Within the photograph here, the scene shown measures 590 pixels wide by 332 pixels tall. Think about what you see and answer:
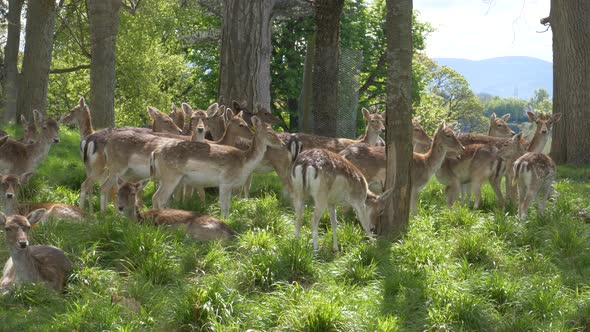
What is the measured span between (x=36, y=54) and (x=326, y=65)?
706cm

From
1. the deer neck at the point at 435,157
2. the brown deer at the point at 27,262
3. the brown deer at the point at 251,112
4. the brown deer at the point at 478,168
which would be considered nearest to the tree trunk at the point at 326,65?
the brown deer at the point at 251,112

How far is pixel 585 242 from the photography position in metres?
8.52

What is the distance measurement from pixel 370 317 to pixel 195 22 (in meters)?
34.6

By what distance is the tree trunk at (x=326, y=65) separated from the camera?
17078 millimetres

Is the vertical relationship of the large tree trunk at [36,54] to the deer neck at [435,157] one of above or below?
above

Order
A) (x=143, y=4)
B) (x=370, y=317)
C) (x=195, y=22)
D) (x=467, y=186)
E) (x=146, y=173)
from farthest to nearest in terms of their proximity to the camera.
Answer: (x=195, y=22) < (x=143, y=4) < (x=467, y=186) < (x=146, y=173) < (x=370, y=317)

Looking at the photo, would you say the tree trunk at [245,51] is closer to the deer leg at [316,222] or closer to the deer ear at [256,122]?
the deer ear at [256,122]

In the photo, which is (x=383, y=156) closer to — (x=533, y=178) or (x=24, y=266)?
(x=533, y=178)

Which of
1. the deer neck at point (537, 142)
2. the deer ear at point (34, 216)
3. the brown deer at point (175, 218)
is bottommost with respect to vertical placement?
the brown deer at point (175, 218)

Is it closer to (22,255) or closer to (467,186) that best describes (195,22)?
(467,186)

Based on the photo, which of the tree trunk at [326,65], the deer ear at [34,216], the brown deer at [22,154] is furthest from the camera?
the tree trunk at [326,65]

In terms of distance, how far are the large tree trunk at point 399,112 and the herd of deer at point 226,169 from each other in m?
0.19

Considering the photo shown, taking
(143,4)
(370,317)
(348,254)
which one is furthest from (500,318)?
(143,4)

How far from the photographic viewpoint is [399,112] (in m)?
8.65
